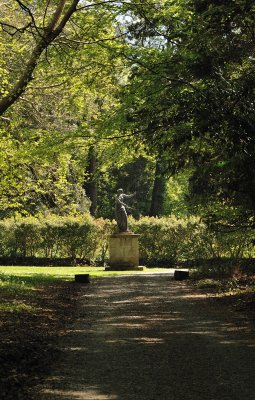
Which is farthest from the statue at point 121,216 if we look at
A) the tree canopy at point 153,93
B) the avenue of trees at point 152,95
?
the tree canopy at point 153,93

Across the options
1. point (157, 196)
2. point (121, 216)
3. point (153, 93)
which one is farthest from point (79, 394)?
point (157, 196)

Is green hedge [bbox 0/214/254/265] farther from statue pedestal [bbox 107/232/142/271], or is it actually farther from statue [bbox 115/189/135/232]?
statue pedestal [bbox 107/232/142/271]

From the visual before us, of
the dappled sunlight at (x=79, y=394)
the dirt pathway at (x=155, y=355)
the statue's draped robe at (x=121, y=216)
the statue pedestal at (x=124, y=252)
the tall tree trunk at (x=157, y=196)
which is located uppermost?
the tall tree trunk at (x=157, y=196)

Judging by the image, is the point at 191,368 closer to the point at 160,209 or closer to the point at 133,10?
the point at 133,10

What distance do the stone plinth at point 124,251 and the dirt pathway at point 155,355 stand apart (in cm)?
1263

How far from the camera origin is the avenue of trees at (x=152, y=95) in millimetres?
8516

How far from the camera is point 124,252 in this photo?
24328 millimetres

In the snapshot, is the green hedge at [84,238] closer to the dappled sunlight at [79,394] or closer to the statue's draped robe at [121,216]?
the statue's draped robe at [121,216]

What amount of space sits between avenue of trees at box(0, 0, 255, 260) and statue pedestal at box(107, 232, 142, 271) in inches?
178

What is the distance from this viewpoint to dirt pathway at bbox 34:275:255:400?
5148mm

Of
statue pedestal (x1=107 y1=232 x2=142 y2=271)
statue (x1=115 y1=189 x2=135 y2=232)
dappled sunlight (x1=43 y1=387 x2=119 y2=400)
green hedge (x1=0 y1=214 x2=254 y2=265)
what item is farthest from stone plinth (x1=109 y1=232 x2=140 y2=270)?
dappled sunlight (x1=43 y1=387 x2=119 y2=400)

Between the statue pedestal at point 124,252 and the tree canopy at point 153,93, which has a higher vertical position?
the tree canopy at point 153,93

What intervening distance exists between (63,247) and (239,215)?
1570 cm

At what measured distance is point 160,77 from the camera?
36.4 ft
